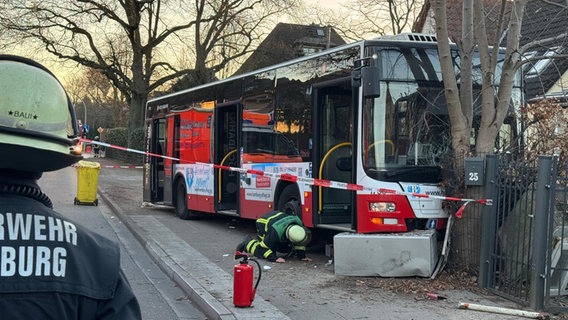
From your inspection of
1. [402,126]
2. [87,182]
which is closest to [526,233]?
[402,126]

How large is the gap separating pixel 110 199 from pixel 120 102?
43.4m

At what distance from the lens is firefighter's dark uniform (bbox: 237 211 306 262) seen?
8.46 m

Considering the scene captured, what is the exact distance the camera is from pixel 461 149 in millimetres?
7523

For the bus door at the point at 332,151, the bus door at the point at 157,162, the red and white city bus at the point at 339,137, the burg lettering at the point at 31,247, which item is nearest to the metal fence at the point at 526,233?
the red and white city bus at the point at 339,137

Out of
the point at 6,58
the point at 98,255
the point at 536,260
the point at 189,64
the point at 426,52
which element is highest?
the point at 189,64

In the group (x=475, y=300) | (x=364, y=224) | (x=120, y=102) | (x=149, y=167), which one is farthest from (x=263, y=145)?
(x=120, y=102)

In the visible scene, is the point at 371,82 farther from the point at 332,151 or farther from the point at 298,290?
the point at 298,290

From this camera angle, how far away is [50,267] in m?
1.40

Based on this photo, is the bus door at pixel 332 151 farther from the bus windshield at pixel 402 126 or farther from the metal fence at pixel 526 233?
the metal fence at pixel 526 233

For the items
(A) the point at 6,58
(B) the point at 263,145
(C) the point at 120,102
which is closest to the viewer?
(A) the point at 6,58

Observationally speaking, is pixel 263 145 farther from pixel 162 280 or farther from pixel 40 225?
pixel 40 225

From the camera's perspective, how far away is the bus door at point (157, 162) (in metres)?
15.9

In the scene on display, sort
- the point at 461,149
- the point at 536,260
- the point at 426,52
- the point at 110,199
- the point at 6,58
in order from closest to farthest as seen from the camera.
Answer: the point at 6,58
the point at 536,260
the point at 461,149
the point at 426,52
the point at 110,199

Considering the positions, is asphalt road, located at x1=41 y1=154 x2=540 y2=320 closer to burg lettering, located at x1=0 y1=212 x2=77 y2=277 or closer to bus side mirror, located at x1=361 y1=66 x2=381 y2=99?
bus side mirror, located at x1=361 y1=66 x2=381 y2=99
